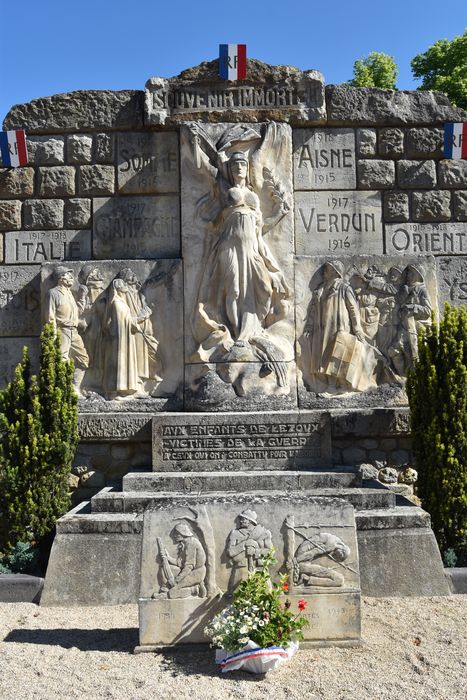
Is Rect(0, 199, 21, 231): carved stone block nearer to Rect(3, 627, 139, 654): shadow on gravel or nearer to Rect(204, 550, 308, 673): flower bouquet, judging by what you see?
Rect(3, 627, 139, 654): shadow on gravel

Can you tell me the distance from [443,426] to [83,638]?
11.6 ft

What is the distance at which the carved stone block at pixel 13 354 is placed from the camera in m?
7.75

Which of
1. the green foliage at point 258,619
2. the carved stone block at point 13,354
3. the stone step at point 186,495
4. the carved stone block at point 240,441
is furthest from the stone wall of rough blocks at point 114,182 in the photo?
the green foliage at point 258,619

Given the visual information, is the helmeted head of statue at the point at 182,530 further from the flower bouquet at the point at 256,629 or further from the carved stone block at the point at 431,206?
the carved stone block at the point at 431,206

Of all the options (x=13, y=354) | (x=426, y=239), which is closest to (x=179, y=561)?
(x=13, y=354)

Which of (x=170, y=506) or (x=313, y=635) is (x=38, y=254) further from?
(x=313, y=635)

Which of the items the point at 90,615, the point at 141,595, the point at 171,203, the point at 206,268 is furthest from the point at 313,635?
the point at 171,203

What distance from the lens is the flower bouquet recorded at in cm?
386

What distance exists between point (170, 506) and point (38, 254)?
4416 millimetres

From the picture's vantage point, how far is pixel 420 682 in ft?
12.5

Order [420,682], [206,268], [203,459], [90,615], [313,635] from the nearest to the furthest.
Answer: [420,682], [313,635], [90,615], [203,459], [206,268]

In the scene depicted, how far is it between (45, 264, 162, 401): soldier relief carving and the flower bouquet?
12.1 feet

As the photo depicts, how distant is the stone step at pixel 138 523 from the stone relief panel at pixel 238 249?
6.61 feet

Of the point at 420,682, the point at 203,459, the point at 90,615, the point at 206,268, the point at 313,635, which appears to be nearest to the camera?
the point at 420,682
